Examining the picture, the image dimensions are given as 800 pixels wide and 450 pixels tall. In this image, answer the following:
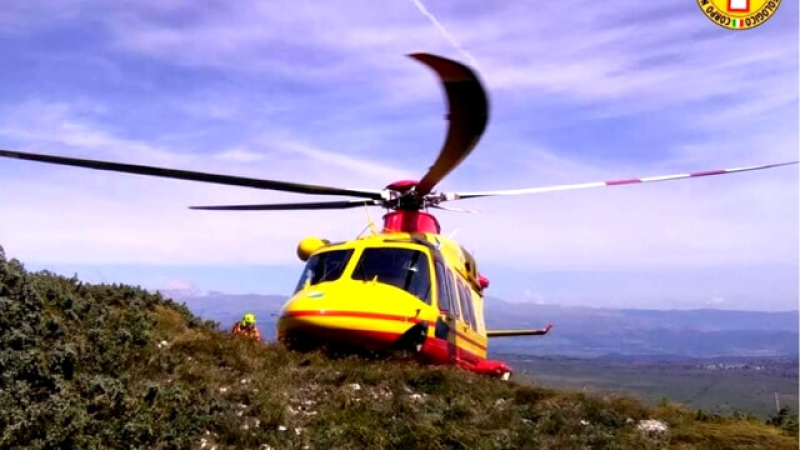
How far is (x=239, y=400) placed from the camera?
9.35 m

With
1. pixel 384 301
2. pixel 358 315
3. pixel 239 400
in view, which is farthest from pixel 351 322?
pixel 239 400

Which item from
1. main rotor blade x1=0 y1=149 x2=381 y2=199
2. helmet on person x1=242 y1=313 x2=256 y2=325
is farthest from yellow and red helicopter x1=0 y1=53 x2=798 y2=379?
helmet on person x1=242 y1=313 x2=256 y2=325

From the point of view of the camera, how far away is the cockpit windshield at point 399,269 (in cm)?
1323

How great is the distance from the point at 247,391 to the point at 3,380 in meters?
2.85

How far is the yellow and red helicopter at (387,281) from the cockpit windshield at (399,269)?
19mm

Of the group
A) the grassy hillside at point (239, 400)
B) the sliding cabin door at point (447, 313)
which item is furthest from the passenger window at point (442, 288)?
the grassy hillside at point (239, 400)

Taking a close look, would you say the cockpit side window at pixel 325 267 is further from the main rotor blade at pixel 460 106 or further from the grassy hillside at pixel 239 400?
the main rotor blade at pixel 460 106

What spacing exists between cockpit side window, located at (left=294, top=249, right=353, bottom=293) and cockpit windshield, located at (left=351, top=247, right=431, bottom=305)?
345 mm

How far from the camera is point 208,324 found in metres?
14.6

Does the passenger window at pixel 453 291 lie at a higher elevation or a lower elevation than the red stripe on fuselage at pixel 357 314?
higher

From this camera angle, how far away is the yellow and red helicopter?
1226 cm

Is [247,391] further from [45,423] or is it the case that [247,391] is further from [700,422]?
[700,422]

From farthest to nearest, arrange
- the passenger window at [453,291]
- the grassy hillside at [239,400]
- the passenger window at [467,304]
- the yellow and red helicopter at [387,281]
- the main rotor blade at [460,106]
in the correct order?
the passenger window at [467,304]
the passenger window at [453,291]
the yellow and red helicopter at [387,281]
the grassy hillside at [239,400]
the main rotor blade at [460,106]

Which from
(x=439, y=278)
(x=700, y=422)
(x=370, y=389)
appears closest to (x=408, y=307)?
(x=439, y=278)
